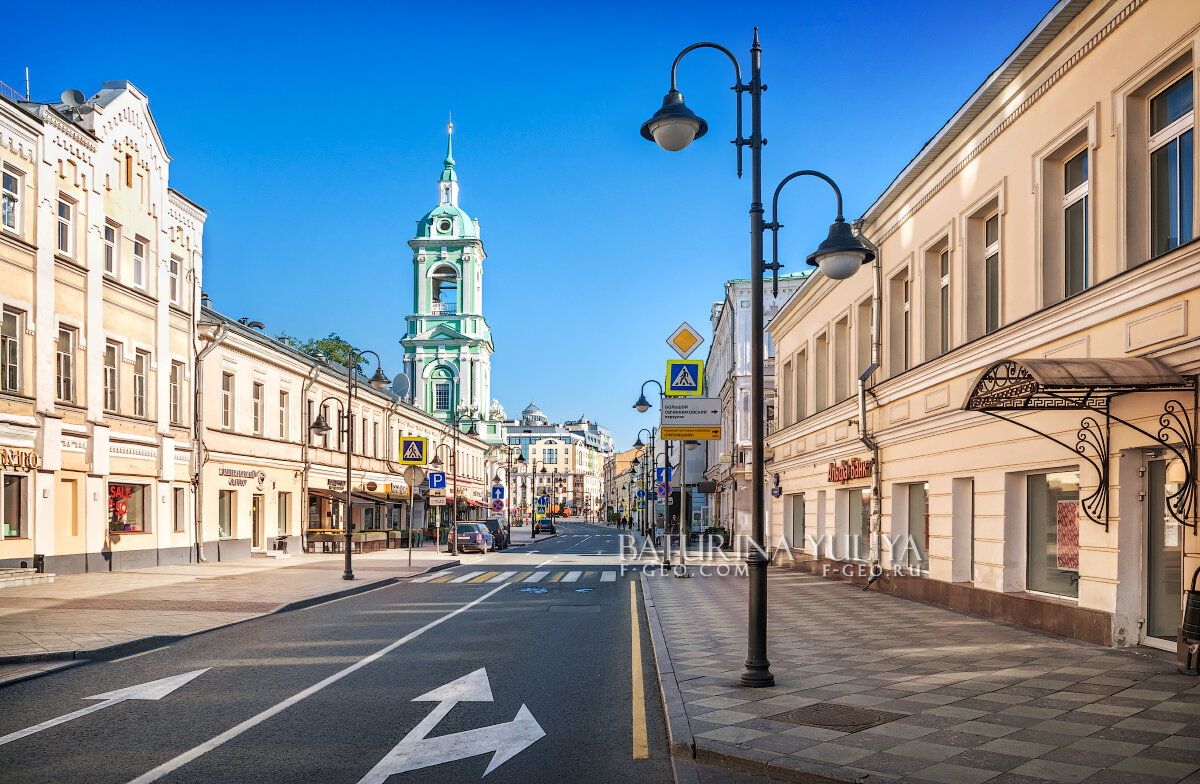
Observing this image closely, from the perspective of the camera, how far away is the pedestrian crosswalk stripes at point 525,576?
25.1 m

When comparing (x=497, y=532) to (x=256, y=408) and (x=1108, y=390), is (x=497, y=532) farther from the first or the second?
(x=1108, y=390)

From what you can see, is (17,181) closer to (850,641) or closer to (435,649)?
(435,649)

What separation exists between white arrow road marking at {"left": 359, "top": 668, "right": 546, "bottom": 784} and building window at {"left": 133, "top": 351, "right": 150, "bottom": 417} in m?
22.7

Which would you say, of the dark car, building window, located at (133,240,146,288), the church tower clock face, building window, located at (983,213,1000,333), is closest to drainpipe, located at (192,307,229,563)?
building window, located at (133,240,146,288)

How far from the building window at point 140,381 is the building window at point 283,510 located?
10272 mm

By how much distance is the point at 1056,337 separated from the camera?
40.1 feet

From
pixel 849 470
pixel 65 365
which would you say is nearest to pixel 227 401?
pixel 65 365

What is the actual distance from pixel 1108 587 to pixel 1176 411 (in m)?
2.36

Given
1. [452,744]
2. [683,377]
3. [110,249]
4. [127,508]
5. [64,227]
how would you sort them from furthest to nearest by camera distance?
[127,508], [110,249], [64,227], [683,377], [452,744]

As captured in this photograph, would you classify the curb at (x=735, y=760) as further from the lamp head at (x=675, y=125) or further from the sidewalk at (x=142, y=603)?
the sidewalk at (x=142, y=603)

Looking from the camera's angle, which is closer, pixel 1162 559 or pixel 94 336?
pixel 1162 559

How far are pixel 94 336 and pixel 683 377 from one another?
15.8 m

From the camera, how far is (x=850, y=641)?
11992 mm

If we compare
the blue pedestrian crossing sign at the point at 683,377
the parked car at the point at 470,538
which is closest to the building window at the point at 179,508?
the parked car at the point at 470,538
